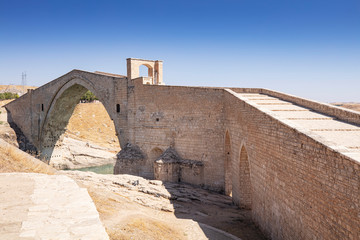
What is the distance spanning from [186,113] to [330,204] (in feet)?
34.8

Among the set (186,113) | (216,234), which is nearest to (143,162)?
(186,113)

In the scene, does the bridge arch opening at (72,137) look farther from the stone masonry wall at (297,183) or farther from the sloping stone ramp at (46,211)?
the sloping stone ramp at (46,211)

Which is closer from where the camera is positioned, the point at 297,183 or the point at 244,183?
the point at 297,183

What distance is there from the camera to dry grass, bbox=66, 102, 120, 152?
34.7m

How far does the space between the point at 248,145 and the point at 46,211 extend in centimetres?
742

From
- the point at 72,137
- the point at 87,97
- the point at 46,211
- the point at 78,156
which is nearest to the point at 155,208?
the point at 46,211

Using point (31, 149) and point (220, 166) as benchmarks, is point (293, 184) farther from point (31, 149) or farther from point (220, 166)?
point (31, 149)

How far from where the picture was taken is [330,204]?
5449 mm

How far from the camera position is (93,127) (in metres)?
37.1

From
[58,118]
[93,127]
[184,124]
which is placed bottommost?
[93,127]

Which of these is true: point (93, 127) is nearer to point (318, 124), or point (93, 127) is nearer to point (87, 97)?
point (87, 97)

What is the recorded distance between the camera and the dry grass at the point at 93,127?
114 feet

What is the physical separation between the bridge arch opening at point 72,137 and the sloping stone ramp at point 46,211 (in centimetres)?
1909

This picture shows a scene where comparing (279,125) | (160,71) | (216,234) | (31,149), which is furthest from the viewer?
(31,149)
